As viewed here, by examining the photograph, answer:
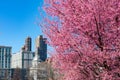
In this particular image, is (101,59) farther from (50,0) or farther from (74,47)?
(50,0)

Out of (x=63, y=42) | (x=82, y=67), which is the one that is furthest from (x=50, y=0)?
(x=82, y=67)

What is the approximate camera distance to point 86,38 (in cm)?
884

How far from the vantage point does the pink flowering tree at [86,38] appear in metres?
8.55

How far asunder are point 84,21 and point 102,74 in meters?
1.30

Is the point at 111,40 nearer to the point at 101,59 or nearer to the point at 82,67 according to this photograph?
the point at 101,59

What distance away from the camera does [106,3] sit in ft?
28.1

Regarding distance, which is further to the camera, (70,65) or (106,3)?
(70,65)

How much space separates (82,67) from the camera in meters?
9.20

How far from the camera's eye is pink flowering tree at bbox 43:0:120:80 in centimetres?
855

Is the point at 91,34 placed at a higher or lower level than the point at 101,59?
Result: higher

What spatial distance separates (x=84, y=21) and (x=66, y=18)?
0.64 meters

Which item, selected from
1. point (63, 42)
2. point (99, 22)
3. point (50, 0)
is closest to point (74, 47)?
point (63, 42)

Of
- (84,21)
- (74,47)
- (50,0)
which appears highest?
(50,0)

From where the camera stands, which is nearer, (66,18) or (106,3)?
(106,3)
